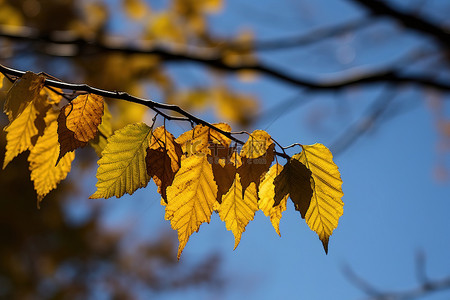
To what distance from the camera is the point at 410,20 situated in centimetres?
197

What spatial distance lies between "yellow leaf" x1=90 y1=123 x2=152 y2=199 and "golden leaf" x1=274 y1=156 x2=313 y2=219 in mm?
183

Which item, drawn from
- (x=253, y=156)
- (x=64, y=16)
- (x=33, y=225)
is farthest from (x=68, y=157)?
(x=33, y=225)

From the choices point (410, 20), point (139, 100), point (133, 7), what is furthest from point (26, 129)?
point (133, 7)

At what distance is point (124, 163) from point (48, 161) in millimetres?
196

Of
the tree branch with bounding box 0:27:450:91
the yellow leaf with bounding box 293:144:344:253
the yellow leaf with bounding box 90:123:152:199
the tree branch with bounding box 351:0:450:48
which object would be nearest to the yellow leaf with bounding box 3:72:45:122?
the yellow leaf with bounding box 90:123:152:199

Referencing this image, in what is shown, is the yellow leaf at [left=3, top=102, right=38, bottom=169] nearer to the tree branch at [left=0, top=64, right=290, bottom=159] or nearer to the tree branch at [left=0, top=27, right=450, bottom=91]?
the tree branch at [left=0, top=64, right=290, bottom=159]

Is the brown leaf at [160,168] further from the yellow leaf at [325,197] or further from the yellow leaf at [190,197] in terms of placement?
the yellow leaf at [325,197]

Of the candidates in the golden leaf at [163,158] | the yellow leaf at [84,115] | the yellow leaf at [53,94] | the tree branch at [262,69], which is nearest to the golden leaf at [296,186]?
the golden leaf at [163,158]

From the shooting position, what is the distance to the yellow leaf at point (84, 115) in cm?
51

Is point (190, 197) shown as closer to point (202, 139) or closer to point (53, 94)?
point (202, 139)

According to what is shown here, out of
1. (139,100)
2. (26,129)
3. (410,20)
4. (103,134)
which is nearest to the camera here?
(139,100)

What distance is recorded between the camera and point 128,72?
12.6 ft

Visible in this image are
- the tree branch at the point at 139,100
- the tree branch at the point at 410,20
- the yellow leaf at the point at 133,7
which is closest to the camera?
the tree branch at the point at 139,100

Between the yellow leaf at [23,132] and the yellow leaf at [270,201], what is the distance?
0.36m
